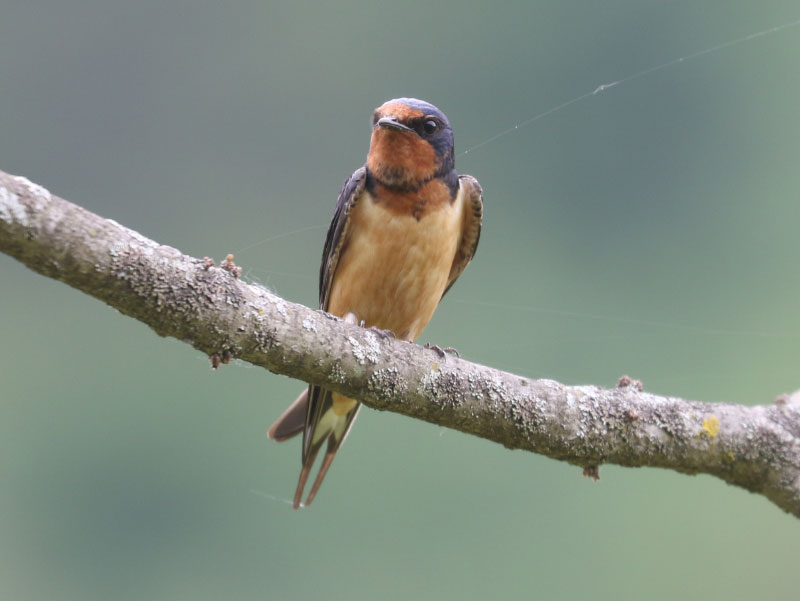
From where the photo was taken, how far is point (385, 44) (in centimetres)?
1159

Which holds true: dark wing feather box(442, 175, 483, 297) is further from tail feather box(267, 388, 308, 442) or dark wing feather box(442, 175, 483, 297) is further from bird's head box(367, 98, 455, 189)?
Result: tail feather box(267, 388, 308, 442)

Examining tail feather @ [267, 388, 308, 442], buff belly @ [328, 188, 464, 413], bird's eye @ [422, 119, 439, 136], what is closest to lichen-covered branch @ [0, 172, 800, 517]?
buff belly @ [328, 188, 464, 413]

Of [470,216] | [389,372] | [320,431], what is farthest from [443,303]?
[389,372]

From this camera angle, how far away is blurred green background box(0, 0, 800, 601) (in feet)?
24.6

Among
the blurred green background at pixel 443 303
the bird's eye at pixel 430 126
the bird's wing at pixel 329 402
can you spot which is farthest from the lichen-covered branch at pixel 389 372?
the blurred green background at pixel 443 303

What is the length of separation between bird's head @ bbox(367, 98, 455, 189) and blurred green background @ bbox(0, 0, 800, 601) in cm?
423

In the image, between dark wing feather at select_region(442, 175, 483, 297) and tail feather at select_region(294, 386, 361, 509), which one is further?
dark wing feather at select_region(442, 175, 483, 297)

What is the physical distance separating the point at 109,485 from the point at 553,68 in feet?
21.7

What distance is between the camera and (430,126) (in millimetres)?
3258

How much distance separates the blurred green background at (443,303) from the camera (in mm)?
7488

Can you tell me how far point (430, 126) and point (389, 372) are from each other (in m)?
1.22

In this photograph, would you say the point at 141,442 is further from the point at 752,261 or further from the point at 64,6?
the point at 752,261

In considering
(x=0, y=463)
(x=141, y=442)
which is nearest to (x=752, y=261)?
(x=141, y=442)

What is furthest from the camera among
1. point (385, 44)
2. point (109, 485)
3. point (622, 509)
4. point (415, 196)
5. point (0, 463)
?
point (385, 44)
